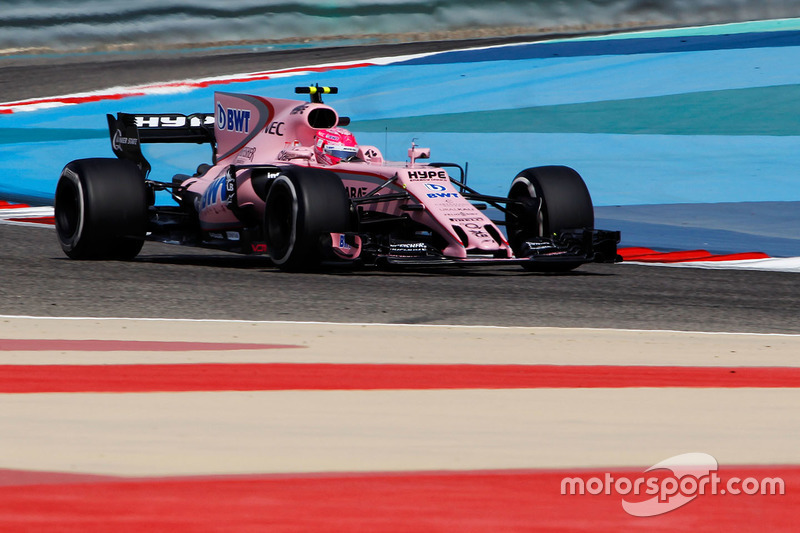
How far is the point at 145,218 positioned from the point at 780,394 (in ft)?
21.4

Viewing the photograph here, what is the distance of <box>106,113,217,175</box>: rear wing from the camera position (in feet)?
41.3

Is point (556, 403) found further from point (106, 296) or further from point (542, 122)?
point (542, 122)

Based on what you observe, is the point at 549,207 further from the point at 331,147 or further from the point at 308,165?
the point at 308,165

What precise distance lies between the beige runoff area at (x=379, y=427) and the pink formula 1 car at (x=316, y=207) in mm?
3592

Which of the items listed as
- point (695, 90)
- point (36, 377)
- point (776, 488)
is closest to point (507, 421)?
point (776, 488)

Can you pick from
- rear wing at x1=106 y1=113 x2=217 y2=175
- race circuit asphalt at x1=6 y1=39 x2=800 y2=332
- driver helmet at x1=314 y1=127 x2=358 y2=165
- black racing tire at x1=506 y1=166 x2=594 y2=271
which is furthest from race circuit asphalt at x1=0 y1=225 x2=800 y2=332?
rear wing at x1=106 y1=113 x2=217 y2=175

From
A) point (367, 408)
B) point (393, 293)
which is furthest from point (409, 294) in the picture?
point (367, 408)

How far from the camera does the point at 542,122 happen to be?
19500 millimetres

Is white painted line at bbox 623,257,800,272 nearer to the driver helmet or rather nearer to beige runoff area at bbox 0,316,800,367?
the driver helmet

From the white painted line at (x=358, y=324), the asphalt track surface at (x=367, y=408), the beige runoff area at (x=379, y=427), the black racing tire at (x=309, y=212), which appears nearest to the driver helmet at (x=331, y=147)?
the black racing tire at (x=309, y=212)

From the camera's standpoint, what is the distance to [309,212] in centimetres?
978

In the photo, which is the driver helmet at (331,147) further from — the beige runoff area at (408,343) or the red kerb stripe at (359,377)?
the red kerb stripe at (359,377)

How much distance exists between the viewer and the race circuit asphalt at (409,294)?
789 centimetres

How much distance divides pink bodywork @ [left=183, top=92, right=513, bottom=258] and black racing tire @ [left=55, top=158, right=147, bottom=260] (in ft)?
2.38
